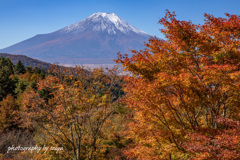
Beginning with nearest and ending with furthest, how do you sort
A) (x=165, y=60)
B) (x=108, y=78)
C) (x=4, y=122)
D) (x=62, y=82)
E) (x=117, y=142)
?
(x=165, y=60) < (x=62, y=82) < (x=108, y=78) < (x=117, y=142) < (x=4, y=122)

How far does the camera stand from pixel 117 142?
19875mm

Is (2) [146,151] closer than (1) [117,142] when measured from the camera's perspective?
Yes

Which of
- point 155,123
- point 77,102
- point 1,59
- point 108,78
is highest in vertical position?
point 1,59

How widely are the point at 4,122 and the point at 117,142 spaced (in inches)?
564

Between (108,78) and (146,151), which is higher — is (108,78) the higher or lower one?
the higher one

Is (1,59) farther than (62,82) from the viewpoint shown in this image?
Yes

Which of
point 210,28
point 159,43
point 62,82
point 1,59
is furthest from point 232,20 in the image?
point 1,59

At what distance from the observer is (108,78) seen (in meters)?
9.93

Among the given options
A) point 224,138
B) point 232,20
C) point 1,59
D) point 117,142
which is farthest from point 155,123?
point 1,59

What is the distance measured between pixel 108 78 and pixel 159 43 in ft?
12.4

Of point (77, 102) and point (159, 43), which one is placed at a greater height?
point (159, 43)

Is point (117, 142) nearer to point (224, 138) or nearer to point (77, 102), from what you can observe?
point (77, 102)

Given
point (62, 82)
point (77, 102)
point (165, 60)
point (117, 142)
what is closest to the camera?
point (165, 60)

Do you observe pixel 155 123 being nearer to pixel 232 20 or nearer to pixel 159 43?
pixel 159 43
